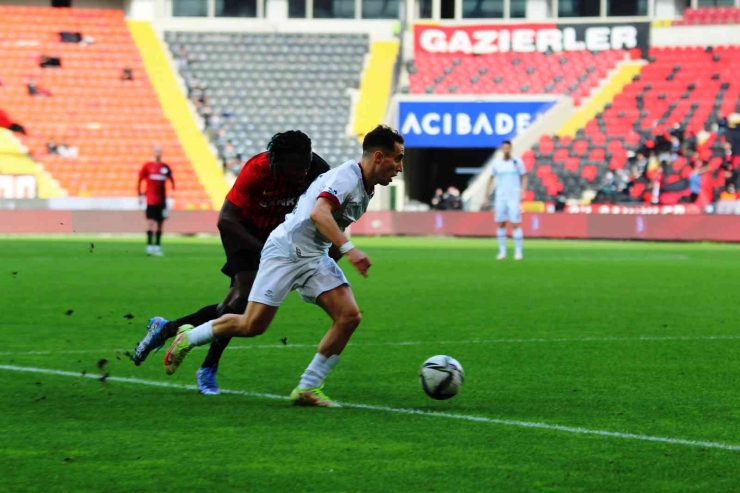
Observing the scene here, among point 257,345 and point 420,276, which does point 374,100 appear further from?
point 257,345

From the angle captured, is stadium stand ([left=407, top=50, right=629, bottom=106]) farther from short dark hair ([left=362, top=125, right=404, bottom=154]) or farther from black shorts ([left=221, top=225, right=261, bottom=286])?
short dark hair ([left=362, top=125, right=404, bottom=154])

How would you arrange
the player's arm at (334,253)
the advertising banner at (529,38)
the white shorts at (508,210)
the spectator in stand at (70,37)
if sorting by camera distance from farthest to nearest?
the spectator in stand at (70,37), the advertising banner at (529,38), the white shorts at (508,210), the player's arm at (334,253)

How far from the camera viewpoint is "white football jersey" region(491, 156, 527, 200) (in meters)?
26.5

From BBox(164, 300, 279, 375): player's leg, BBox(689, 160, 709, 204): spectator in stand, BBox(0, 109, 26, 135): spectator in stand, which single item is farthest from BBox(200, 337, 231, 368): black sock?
BBox(689, 160, 709, 204): spectator in stand

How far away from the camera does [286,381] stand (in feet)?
31.0

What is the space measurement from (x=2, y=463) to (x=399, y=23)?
42.4 metres

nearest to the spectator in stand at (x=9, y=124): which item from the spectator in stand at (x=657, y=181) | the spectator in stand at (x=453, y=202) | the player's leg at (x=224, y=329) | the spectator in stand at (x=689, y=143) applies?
the player's leg at (x=224, y=329)

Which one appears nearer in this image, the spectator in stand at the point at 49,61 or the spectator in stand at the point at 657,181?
the spectator in stand at the point at 657,181

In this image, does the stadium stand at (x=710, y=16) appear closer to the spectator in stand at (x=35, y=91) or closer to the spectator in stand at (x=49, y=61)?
the spectator in stand at (x=49, y=61)

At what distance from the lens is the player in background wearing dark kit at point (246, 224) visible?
8633 mm

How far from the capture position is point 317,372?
822 centimetres

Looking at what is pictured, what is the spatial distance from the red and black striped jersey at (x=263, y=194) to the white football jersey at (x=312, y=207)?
387 millimetres

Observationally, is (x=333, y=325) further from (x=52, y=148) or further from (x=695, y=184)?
(x=52, y=148)

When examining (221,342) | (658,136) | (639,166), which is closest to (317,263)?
(221,342)
